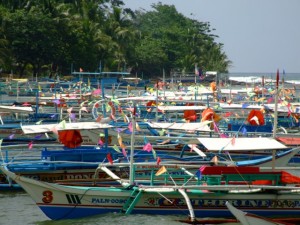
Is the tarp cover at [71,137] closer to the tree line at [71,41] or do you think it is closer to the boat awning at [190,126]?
the boat awning at [190,126]

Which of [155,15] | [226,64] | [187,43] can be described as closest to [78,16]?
[187,43]

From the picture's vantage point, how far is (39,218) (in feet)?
76.4

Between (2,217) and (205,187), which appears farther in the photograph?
(2,217)

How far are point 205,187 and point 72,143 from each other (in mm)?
6552

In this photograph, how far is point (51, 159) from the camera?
26.6 metres

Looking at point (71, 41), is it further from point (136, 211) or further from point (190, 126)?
point (136, 211)

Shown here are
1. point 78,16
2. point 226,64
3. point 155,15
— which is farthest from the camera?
point 155,15

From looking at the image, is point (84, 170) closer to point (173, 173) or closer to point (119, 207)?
point (173, 173)

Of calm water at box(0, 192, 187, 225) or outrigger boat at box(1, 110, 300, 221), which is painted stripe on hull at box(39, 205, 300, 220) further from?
calm water at box(0, 192, 187, 225)

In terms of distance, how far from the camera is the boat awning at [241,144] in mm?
22719

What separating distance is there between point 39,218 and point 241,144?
19.7 feet

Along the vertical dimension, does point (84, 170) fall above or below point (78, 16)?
below

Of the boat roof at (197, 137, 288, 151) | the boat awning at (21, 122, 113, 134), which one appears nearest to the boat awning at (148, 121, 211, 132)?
the boat awning at (21, 122, 113, 134)

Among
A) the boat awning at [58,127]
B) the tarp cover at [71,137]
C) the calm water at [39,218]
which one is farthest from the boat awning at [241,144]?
the tarp cover at [71,137]
